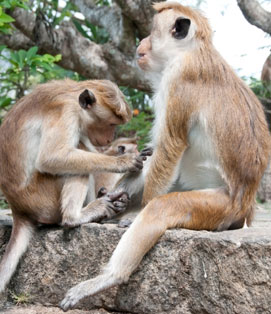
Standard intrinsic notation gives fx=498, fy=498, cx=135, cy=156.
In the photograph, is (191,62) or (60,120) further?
(60,120)

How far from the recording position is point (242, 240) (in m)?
3.69

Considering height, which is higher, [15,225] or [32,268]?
[15,225]

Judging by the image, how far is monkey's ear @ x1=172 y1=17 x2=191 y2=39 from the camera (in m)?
4.44

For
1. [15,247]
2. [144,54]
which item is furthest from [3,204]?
[144,54]

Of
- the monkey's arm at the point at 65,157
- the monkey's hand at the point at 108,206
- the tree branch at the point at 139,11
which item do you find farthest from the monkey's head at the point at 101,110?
the tree branch at the point at 139,11

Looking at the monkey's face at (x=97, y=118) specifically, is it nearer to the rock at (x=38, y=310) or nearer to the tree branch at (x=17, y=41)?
the rock at (x=38, y=310)

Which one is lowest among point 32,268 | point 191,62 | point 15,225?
point 32,268

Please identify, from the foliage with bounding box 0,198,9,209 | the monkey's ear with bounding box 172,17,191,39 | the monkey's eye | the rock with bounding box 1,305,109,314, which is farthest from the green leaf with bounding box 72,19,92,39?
the rock with bounding box 1,305,109,314

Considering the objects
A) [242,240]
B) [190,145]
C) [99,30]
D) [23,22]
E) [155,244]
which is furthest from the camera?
[99,30]

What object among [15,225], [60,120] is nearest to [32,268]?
[15,225]

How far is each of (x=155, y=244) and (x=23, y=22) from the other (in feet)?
22.3

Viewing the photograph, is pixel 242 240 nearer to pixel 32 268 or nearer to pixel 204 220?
pixel 204 220

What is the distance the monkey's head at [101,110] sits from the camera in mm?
4789

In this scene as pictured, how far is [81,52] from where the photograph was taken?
9930mm
